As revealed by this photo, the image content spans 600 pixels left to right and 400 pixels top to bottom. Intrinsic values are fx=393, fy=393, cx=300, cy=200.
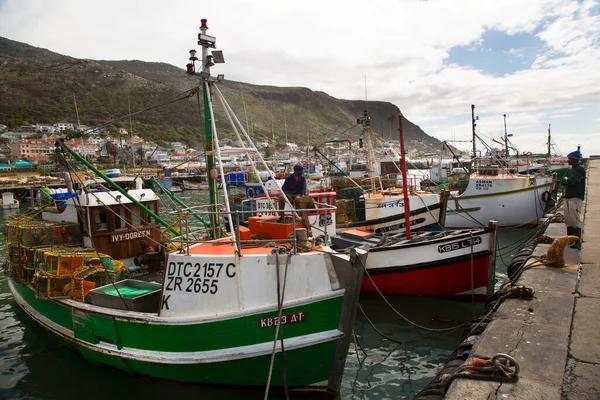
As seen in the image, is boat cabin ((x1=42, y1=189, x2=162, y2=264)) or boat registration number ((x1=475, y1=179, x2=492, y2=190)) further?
boat registration number ((x1=475, y1=179, x2=492, y2=190))

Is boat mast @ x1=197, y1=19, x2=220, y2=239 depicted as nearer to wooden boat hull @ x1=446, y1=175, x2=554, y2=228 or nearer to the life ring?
wooden boat hull @ x1=446, y1=175, x2=554, y2=228

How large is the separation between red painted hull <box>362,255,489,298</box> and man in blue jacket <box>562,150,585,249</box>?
8.13ft

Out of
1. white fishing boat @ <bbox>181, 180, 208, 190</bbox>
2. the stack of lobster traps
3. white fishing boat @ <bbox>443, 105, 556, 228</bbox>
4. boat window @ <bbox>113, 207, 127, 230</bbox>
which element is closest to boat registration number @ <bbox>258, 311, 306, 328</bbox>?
the stack of lobster traps

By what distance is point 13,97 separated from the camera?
5069 inches

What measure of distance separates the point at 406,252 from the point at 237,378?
679cm

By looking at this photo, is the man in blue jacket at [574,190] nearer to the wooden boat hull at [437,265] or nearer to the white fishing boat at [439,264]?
the white fishing boat at [439,264]

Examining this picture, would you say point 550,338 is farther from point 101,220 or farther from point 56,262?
point 101,220

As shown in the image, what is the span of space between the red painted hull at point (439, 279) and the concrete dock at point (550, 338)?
3.66 meters

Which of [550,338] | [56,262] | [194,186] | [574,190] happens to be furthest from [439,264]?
[194,186]

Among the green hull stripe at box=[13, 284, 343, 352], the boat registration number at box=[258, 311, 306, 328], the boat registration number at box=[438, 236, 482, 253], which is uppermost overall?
the boat registration number at box=[438, 236, 482, 253]

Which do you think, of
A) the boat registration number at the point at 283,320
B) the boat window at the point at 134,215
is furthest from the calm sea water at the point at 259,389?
the boat window at the point at 134,215

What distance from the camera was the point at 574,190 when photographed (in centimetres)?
922

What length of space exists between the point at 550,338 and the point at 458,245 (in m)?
6.55

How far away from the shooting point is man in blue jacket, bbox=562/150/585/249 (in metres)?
9.00
